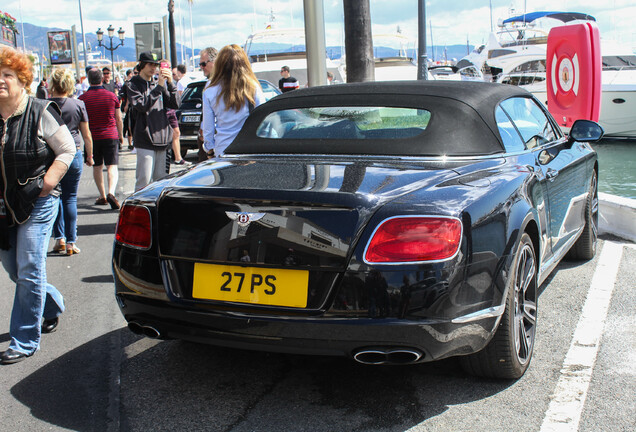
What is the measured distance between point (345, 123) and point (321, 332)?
1.54 meters

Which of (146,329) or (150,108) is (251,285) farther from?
(150,108)

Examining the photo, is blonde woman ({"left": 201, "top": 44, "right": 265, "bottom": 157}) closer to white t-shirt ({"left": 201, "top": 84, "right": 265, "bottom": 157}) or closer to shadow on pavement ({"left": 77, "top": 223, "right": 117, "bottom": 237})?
white t-shirt ({"left": 201, "top": 84, "right": 265, "bottom": 157})

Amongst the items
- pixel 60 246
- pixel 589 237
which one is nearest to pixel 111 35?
pixel 60 246

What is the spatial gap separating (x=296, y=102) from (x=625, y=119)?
2148 cm

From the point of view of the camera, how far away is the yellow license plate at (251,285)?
288cm

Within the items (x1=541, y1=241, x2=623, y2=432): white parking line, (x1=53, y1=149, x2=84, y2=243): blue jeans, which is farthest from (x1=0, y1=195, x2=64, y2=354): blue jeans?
(x1=541, y1=241, x2=623, y2=432): white parking line

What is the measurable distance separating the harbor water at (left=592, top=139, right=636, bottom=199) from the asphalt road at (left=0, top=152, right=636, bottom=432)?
10.6 m

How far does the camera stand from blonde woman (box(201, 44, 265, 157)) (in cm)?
578

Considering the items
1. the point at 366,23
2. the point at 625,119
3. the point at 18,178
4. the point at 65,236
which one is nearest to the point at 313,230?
the point at 18,178

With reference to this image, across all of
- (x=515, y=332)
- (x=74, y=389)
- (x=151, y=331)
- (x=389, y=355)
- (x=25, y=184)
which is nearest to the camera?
(x=389, y=355)

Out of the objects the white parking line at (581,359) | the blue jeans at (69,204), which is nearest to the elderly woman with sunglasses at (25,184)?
the blue jeans at (69,204)

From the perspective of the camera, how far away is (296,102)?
171 inches

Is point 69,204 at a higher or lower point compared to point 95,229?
higher

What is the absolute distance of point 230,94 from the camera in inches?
228
